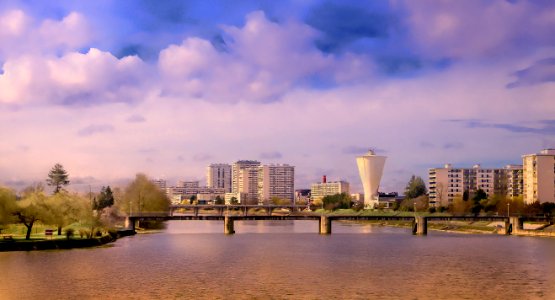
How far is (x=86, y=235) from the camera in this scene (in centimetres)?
7500

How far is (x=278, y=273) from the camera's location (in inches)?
1932

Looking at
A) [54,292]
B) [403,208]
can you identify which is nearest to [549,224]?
[403,208]

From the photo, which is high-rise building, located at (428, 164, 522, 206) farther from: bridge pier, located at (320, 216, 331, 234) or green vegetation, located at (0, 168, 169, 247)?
green vegetation, located at (0, 168, 169, 247)

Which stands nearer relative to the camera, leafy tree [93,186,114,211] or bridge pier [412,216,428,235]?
bridge pier [412,216,428,235]

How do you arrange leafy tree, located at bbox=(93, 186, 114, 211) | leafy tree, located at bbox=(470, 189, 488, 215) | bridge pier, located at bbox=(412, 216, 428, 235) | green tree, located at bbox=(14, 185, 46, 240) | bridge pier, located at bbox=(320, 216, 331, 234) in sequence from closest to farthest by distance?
green tree, located at bbox=(14, 185, 46, 240) < bridge pier, located at bbox=(412, 216, 428, 235) < bridge pier, located at bbox=(320, 216, 331, 234) < leafy tree, located at bbox=(470, 189, 488, 215) < leafy tree, located at bbox=(93, 186, 114, 211)

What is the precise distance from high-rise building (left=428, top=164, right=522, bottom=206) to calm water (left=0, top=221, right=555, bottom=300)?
115 meters

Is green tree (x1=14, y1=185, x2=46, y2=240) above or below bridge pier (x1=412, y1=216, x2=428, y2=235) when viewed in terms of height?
above

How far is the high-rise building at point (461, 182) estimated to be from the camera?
186 m

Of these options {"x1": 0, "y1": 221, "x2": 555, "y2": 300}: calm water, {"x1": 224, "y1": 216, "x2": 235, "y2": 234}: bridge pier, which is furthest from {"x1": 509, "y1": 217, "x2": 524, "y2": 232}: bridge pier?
{"x1": 224, "y1": 216, "x2": 235, "y2": 234}: bridge pier

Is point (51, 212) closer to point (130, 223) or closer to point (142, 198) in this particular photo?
point (130, 223)

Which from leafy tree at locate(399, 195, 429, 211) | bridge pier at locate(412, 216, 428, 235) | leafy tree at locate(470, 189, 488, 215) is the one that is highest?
leafy tree at locate(470, 189, 488, 215)

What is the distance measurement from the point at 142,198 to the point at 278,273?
→ 298 feet

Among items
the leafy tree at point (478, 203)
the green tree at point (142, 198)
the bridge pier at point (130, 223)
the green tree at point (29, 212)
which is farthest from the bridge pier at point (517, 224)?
the green tree at point (29, 212)

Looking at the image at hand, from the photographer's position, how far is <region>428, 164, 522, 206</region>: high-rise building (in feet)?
610
